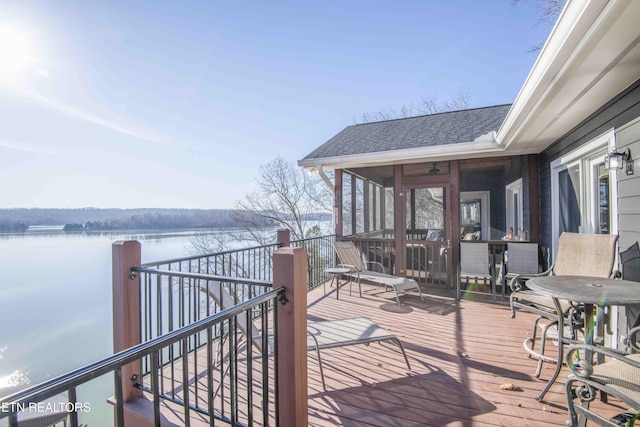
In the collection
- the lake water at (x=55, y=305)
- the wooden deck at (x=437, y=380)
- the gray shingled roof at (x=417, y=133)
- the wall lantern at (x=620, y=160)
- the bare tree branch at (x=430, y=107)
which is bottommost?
the lake water at (x=55, y=305)

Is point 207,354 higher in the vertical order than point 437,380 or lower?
higher

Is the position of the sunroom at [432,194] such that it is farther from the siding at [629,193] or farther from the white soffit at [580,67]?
the siding at [629,193]

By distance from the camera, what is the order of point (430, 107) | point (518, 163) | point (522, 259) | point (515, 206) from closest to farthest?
point (522, 259) → point (518, 163) → point (515, 206) → point (430, 107)

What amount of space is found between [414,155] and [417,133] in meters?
1.52

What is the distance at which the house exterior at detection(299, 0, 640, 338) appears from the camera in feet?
7.07

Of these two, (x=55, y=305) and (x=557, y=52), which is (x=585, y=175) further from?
(x=55, y=305)

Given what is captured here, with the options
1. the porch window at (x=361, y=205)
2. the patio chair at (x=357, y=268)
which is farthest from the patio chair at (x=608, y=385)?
the porch window at (x=361, y=205)

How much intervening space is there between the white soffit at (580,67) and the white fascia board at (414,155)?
103 centimetres

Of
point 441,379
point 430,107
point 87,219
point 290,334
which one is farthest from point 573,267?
point 430,107

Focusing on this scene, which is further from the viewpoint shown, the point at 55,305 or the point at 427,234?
the point at 55,305

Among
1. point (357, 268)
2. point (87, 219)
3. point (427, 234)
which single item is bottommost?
point (357, 268)

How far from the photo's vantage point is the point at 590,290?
2.21 meters

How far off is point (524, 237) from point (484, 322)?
2223 millimetres

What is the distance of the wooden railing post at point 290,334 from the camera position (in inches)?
62.6
